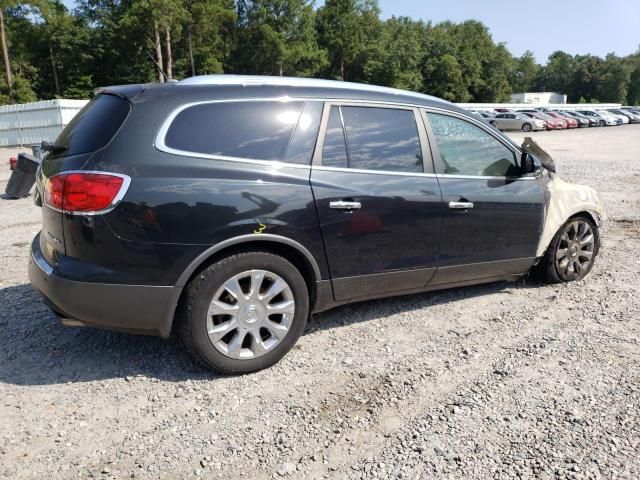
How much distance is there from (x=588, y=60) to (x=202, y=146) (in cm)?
13167

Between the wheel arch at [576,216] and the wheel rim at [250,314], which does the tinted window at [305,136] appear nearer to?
the wheel rim at [250,314]

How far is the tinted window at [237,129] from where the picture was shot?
3.21 meters

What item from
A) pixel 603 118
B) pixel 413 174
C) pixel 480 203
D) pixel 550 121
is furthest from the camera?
pixel 603 118

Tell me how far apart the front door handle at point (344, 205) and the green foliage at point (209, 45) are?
4064cm

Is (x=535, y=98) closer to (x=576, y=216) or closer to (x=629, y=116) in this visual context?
(x=629, y=116)

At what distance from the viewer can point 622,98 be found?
361 ft

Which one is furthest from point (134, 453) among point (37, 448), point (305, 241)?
point (305, 241)

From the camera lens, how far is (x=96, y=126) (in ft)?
10.6

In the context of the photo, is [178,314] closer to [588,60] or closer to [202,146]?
[202,146]

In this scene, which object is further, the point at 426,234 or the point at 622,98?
the point at 622,98

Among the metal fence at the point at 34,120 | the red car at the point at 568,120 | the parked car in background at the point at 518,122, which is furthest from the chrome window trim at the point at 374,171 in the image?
the red car at the point at 568,120

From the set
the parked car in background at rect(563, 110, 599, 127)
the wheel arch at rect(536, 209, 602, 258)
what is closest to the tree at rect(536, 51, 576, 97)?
the parked car in background at rect(563, 110, 599, 127)

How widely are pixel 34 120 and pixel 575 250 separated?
908 inches

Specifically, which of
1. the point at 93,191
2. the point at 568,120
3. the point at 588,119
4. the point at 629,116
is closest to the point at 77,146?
the point at 93,191
